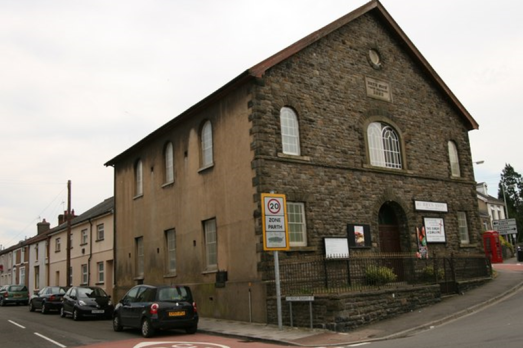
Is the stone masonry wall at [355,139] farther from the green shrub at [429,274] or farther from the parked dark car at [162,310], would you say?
the parked dark car at [162,310]

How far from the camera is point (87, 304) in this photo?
70.4ft

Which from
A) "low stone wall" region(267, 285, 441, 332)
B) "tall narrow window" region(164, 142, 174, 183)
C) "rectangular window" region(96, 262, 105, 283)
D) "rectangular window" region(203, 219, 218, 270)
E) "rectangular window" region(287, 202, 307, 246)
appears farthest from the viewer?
"rectangular window" region(96, 262, 105, 283)

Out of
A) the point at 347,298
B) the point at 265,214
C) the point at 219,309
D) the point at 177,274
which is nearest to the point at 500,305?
the point at 347,298

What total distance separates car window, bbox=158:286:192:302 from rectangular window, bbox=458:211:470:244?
45.3 feet

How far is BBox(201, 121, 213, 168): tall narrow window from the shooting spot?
806 inches

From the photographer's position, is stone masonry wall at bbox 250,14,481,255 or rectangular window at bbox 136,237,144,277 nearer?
stone masonry wall at bbox 250,14,481,255

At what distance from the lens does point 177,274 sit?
21969mm

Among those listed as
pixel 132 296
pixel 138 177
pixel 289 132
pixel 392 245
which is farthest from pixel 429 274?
pixel 138 177

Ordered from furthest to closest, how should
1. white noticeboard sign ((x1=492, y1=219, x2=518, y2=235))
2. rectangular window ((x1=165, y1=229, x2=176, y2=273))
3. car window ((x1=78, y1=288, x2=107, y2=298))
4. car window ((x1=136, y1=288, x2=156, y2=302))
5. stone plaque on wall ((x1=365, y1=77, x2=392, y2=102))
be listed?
white noticeboard sign ((x1=492, y1=219, x2=518, y2=235))
rectangular window ((x1=165, y1=229, x2=176, y2=273))
car window ((x1=78, y1=288, x2=107, y2=298))
stone plaque on wall ((x1=365, y1=77, x2=392, y2=102))
car window ((x1=136, y1=288, x2=156, y2=302))

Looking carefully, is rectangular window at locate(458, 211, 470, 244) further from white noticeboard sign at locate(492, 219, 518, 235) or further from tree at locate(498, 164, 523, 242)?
tree at locate(498, 164, 523, 242)

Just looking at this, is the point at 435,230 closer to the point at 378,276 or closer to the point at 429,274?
the point at 429,274

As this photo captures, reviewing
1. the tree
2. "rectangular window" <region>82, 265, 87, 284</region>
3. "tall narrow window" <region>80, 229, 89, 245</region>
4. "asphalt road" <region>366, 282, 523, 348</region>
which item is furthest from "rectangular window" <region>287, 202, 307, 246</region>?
the tree

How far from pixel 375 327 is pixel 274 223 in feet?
13.2

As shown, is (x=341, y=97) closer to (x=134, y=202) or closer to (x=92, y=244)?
(x=134, y=202)
